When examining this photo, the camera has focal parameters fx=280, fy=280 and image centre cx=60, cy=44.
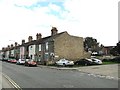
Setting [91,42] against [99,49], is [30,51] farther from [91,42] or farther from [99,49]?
[91,42]

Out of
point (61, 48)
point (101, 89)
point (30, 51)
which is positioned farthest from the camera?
point (30, 51)

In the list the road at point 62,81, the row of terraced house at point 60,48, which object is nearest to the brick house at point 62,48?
the row of terraced house at point 60,48

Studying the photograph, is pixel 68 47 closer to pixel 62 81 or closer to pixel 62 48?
pixel 62 48

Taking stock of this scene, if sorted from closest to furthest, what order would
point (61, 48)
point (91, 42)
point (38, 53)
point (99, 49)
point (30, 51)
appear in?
point (61, 48) < point (38, 53) < point (30, 51) < point (99, 49) < point (91, 42)

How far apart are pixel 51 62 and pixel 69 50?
8.28m

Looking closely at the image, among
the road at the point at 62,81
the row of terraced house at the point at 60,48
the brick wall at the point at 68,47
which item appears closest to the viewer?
the road at the point at 62,81

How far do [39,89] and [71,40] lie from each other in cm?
4983

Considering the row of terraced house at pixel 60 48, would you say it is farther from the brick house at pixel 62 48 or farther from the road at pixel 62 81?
the road at pixel 62 81

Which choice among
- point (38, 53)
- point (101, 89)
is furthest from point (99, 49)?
point (101, 89)

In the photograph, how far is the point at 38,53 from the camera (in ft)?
246

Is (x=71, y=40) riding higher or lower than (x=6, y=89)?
higher

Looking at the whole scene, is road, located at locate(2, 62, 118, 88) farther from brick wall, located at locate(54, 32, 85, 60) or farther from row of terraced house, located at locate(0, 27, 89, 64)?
brick wall, located at locate(54, 32, 85, 60)

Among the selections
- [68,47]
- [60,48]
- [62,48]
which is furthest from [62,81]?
[68,47]

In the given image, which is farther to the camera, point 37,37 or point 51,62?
point 37,37
